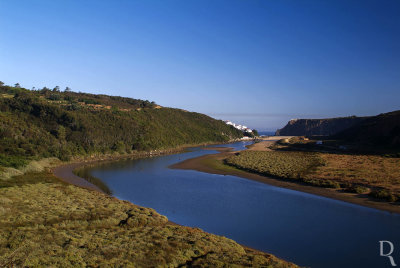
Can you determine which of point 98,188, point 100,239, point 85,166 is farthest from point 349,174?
point 85,166

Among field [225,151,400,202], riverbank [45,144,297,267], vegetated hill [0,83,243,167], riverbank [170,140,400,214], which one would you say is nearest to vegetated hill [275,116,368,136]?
A: vegetated hill [0,83,243,167]

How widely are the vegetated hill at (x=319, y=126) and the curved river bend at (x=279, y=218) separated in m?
115

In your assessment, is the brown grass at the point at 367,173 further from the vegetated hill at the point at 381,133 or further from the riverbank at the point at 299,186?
the vegetated hill at the point at 381,133

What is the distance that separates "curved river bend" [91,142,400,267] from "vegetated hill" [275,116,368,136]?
377 feet

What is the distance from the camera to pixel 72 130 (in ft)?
202

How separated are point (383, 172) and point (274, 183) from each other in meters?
14.5

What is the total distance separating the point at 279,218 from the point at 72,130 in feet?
176

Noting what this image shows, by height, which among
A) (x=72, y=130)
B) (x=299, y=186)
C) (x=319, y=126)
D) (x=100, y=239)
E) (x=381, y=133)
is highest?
(x=319, y=126)

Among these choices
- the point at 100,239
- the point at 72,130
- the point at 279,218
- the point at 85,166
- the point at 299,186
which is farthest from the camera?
the point at 72,130

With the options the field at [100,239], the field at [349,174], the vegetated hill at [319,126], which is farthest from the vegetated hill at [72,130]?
the vegetated hill at [319,126]

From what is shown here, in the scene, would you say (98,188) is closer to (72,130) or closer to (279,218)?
(279,218)

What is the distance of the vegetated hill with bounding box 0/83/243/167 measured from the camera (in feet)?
157

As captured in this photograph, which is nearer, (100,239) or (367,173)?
(100,239)

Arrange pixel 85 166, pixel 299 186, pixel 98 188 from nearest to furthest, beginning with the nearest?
pixel 299 186
pixel 98 188
pixel 85 166
